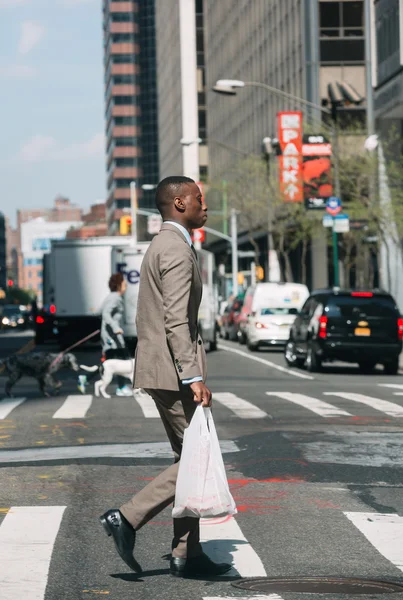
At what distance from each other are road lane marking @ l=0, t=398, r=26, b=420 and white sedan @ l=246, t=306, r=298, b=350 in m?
18.4

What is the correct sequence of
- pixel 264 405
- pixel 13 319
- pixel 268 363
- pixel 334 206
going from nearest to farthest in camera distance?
pixel 264 405
pixel 268 363
pixel 334 206
pixel 13 319

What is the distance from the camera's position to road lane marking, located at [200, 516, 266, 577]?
257 inches

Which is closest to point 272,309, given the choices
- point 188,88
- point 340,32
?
point 340,32

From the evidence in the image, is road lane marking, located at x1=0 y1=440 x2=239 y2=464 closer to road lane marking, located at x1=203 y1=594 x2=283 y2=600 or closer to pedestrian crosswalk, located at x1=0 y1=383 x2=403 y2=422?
pedestrian crosswalk, located at x1=0 y1=383 x2=403 y2=422

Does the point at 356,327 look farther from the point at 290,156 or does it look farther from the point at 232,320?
the point at 290,156

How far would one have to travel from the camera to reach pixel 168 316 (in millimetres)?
6066

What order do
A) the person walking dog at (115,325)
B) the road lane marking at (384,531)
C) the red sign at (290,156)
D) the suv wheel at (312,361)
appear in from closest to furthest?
the road lane marking at (384,531) → the person walking dog at (115,325) → the suv wheel at (312,361) → the red sign at (290,156)

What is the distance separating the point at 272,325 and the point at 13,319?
63.7 m

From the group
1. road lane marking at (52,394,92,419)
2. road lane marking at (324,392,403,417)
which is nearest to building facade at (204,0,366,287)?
road lane marking at (324,392,403,417)

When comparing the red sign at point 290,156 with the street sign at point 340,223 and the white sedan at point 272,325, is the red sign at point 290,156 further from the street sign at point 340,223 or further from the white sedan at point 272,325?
the street sign at point 340,223

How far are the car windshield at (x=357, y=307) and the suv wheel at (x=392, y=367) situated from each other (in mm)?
1104

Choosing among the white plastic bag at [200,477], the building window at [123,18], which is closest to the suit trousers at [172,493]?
the white plastic bag at [200,477]

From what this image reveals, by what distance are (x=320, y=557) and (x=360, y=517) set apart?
4.19 feet

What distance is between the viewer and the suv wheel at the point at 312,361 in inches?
1010
